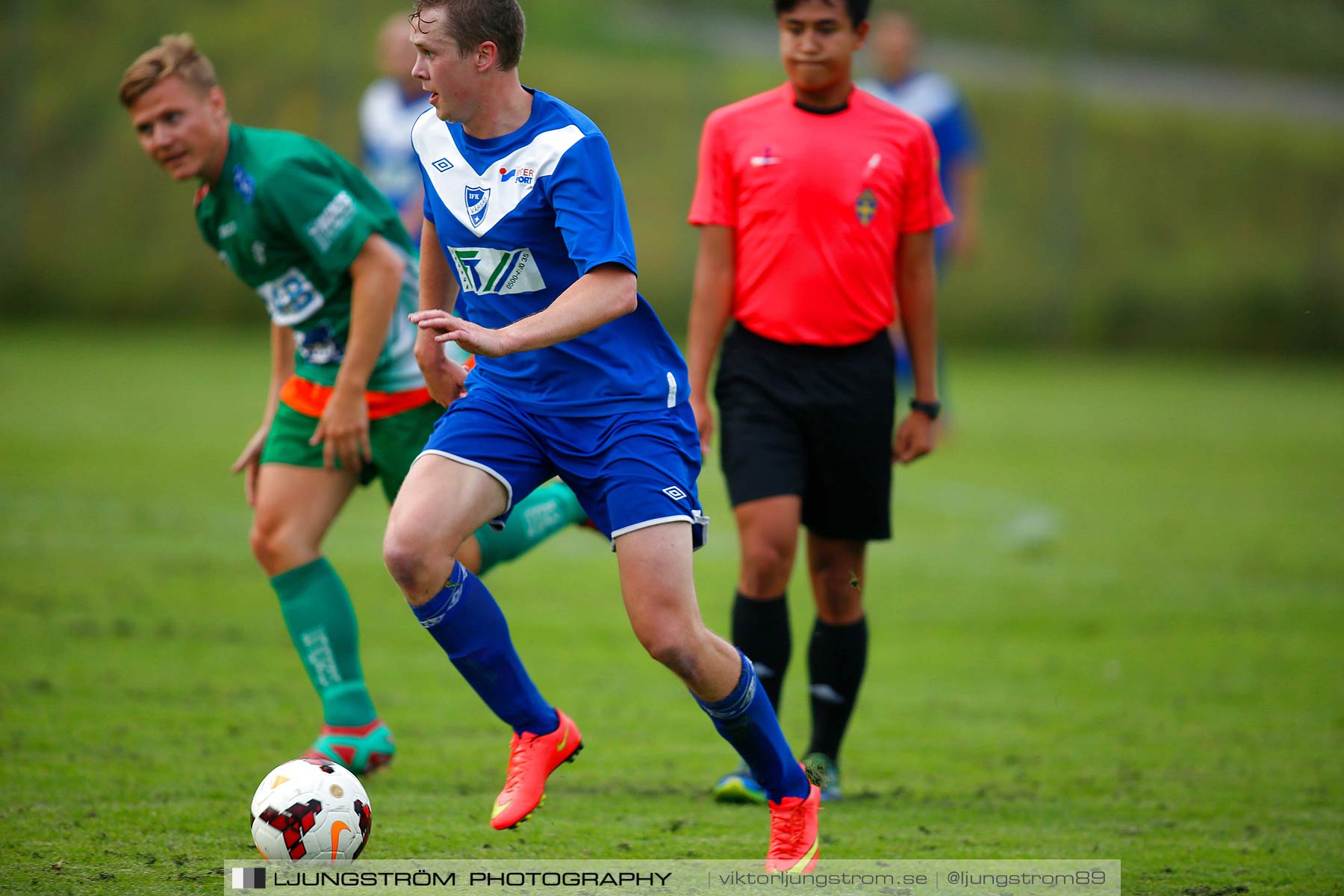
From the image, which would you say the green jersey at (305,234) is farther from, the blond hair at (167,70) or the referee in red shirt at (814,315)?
the referee in red shirt at (814,315)

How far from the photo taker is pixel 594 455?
145 inches

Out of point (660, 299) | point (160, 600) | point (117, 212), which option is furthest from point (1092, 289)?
point (160, 600)

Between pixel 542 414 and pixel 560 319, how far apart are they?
39cm

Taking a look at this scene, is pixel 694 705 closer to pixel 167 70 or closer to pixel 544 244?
pixel 544 244

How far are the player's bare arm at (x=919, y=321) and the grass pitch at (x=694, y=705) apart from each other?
113 cm

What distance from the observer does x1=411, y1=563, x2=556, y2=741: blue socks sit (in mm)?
3688

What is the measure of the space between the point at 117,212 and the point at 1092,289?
13.0 metres

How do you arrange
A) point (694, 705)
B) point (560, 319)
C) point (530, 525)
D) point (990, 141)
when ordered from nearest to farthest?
1. point (560, 319)
2. point (530, 525)
3. point (694, 705)
4. point (990, 141)

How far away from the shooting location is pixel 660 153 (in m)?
19.8

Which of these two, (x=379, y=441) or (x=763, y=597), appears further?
(x=379, y=441)

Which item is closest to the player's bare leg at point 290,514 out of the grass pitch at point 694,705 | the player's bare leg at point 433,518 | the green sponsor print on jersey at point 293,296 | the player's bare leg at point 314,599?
the player's bare leg at point 314,599

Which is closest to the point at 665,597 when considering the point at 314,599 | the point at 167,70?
the point at 314,599

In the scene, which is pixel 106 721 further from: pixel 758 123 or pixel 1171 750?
pixel 1171 750

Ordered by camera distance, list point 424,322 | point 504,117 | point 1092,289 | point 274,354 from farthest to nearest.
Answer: point 1092,289 < point 274,354 < point 504,117 < point 424,322
